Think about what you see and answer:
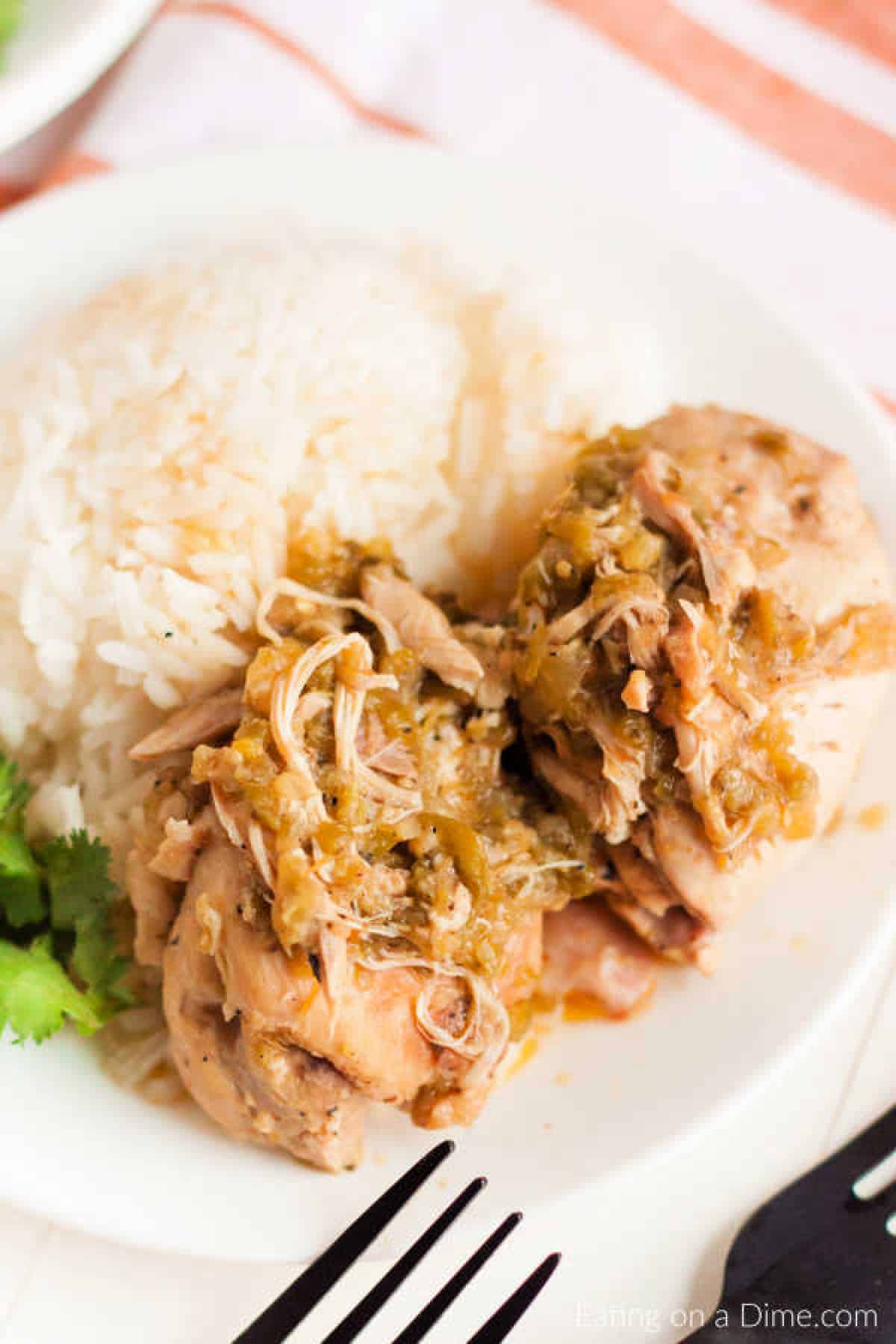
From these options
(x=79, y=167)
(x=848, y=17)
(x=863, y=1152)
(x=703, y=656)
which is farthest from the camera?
(x=848, y=17)

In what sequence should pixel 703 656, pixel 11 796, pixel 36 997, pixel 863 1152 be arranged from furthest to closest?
pixel 863 1152 → pixel 11 796 → pixel 36 997 → pixel 703 656

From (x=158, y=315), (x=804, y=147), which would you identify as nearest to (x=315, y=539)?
(x=158, y=315)

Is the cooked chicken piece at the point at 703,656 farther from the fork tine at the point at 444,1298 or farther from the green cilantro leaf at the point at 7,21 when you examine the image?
the green cilantro leaf at the point at 7,21

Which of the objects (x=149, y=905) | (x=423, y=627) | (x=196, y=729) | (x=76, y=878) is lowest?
(x=76, y=878)

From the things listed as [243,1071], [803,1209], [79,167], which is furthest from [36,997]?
[79,167]

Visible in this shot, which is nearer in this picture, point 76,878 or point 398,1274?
point 398,1274

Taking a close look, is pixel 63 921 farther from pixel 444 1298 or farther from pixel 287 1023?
pixel 444 1298

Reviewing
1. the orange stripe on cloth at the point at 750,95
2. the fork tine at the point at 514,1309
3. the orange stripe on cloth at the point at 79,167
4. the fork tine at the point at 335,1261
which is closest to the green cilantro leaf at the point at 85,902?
the fork tine at the point at 335,1261

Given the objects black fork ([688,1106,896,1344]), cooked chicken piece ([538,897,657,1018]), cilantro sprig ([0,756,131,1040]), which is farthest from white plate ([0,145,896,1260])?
black fork ([688,1106,896,1344])
